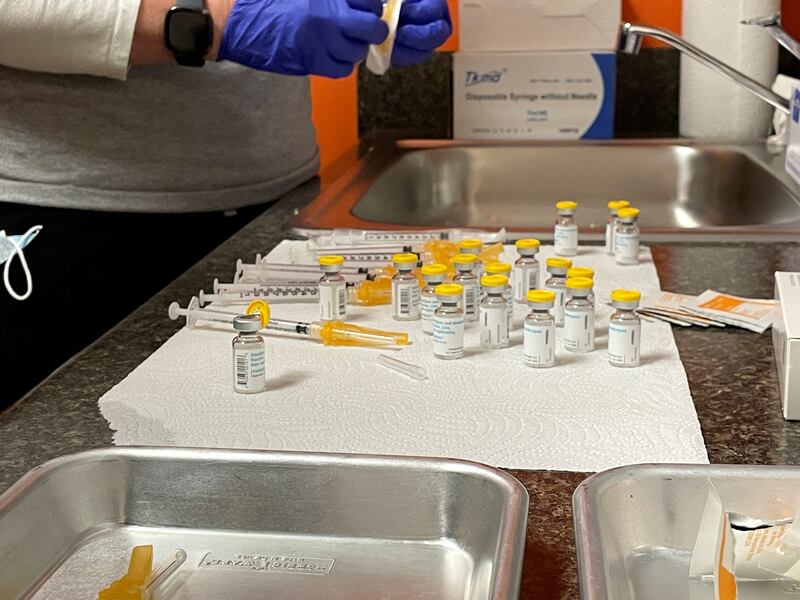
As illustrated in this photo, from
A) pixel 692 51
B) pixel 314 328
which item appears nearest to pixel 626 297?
pixel 314 328

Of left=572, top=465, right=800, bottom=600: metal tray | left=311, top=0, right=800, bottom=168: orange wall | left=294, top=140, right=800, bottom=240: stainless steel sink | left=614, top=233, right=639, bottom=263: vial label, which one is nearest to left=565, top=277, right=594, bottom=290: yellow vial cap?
left=614, top=233, right=639, bottom=263: vial label

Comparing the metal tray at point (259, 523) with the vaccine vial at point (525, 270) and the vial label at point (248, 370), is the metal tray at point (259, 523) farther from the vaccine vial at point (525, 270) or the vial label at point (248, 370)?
the vaccine vial at point (525, 270)

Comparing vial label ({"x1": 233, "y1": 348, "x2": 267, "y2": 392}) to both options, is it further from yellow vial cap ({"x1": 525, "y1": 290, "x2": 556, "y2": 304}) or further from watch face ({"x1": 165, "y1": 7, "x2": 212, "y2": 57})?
watch face ({"x1": 165, "y1": 7, "x2": 212, "y2": 57})

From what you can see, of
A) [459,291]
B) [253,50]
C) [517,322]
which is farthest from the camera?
[253,50]

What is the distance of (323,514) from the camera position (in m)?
0.80

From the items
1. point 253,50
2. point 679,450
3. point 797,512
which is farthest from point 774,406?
point 253,50

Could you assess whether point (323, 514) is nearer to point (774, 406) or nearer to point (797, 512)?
point (797, 512)

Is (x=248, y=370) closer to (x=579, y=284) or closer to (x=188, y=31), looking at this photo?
(x=579, y=284)

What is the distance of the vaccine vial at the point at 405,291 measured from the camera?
4.30 feet

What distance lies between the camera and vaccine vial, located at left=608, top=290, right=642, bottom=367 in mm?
1108

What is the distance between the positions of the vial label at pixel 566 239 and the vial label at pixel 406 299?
0.32 m

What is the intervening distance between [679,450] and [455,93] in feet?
5.41

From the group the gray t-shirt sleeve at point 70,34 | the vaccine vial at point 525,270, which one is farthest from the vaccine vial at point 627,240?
the gray t-shirt sleeve at point 70,34

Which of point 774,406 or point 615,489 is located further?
point 774,406
